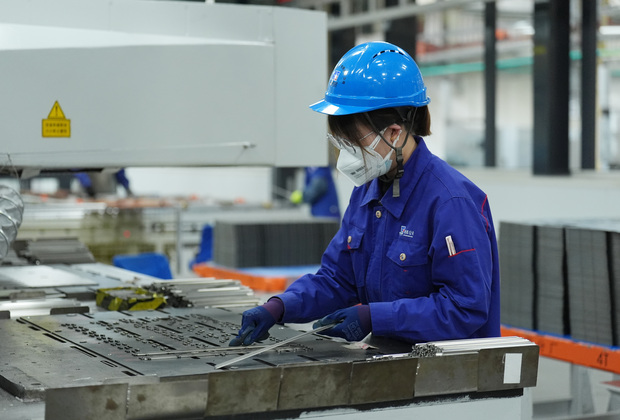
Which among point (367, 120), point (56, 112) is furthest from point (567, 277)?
point (56, 112)

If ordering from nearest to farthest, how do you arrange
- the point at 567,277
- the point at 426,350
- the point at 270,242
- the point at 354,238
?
the point at 426,350
the point at 354,238
the point at 567,277
the point at 270,242

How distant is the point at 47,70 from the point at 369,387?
1603mm

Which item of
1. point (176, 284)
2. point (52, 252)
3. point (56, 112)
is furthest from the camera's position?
point (52, 252)

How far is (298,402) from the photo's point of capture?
6.52 feet

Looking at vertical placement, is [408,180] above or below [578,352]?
above

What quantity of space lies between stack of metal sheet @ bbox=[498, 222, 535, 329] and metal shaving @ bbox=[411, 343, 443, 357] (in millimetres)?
2350

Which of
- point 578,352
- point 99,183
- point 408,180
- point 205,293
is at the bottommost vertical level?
point 578,352

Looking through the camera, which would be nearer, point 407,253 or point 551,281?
point 407,253

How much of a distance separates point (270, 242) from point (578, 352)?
10.7ft

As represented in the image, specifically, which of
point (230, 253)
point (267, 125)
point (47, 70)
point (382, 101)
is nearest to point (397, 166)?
point (382, 101)

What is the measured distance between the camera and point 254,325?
242 centimetres

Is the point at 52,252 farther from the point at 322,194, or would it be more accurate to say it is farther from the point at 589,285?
the point at 322,194

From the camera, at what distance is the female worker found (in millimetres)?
2271

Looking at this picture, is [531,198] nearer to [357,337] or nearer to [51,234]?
[51,234]
